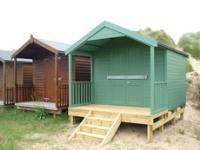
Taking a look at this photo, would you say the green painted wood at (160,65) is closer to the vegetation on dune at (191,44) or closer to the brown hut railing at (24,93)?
the brown hut railing at (24,93)

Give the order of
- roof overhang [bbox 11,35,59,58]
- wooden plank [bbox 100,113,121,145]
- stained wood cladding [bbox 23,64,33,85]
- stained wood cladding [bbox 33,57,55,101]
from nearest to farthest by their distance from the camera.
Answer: wooden plank [bbox 100,113,121,145]
roof overhang [bbox 11,35,59,58]
stained wood cladding [bbox 33,57,55,101]
stained wood cladding [bbox 23,64,33,85]

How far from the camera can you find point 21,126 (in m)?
8.15

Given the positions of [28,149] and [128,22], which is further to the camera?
[128,22]

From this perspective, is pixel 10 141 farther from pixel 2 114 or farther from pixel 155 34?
pixel 155 34

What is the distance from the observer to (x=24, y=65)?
13117mm

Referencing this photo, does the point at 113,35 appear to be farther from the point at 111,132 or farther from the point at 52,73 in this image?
the point at 52,73

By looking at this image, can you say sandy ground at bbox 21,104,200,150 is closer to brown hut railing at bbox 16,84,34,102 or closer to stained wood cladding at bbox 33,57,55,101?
stained wood cladding at bbox 33,57,55,101

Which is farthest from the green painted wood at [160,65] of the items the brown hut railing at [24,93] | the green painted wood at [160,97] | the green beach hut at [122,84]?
the brown hut railing at [24,93]

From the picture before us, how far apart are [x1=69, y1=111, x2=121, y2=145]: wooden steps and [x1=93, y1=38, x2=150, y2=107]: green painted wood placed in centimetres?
154

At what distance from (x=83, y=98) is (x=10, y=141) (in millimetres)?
3223

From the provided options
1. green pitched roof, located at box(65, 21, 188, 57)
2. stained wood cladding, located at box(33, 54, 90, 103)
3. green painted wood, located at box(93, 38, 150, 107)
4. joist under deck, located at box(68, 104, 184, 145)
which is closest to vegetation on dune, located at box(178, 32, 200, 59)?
stained wood cladding, located at box(33, 54, 90, 103)

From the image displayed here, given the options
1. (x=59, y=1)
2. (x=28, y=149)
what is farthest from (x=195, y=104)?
(x=59, y=1)

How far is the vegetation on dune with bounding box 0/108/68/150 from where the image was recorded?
20.9ft

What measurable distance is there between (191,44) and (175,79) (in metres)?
12.8
